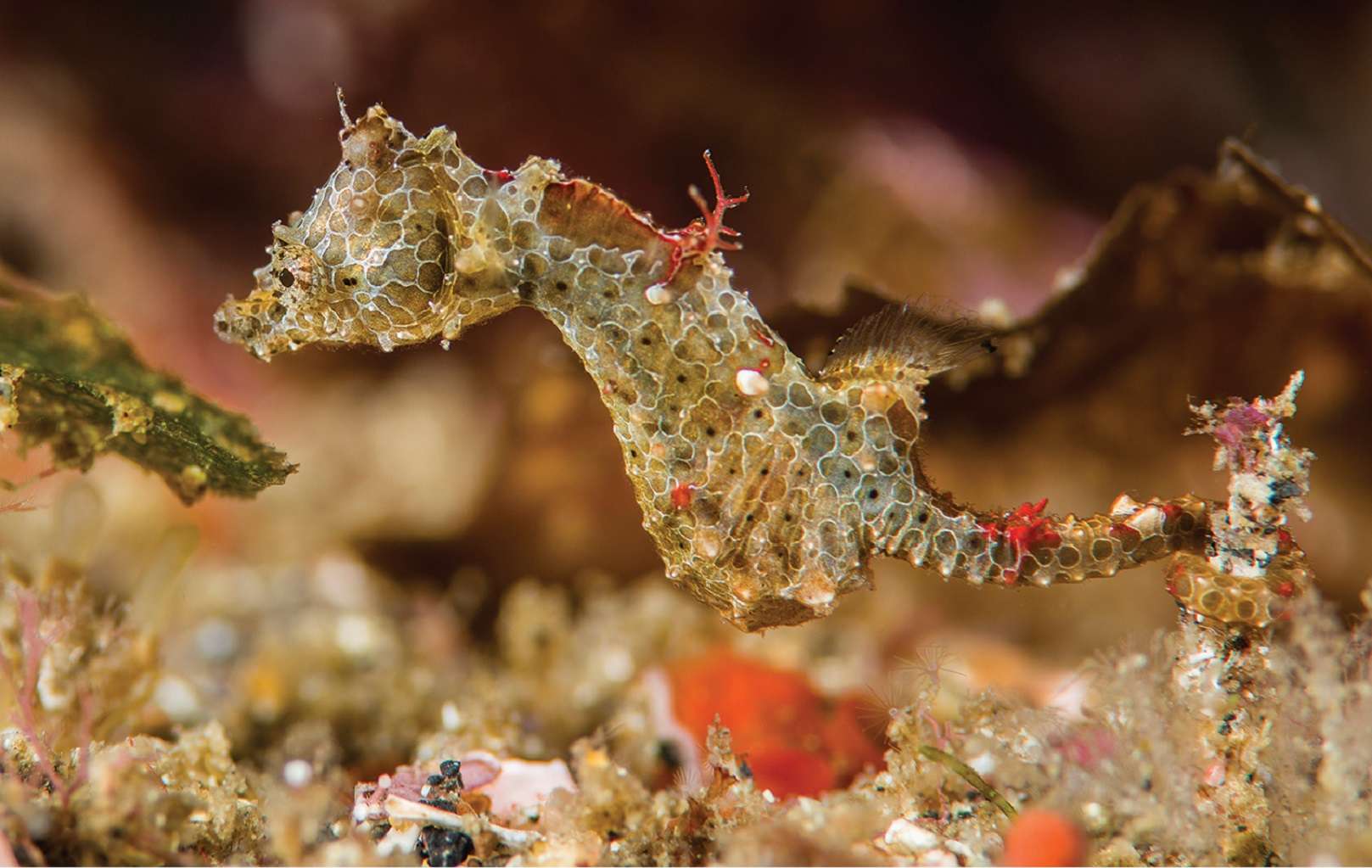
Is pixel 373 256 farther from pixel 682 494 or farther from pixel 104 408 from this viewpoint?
pixel 104 408

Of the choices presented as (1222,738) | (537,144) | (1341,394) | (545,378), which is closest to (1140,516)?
(1222,738)

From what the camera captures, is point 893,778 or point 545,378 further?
point 545,378

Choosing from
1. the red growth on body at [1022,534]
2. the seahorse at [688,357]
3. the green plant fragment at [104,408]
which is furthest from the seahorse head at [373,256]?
the red growth on body at [1022,534]

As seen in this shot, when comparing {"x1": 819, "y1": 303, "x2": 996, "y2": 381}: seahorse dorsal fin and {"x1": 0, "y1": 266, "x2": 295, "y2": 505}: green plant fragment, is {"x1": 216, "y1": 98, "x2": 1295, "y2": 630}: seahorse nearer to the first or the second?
{"x1": 819, "y1": 303, "x2": 996, "y2": 381}: seahorse dorsal fin

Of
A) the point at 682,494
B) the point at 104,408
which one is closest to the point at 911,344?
the point at 682,494

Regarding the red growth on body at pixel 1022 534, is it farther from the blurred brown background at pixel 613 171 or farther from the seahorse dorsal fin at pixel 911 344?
the blurred brown background at pixel 613 171

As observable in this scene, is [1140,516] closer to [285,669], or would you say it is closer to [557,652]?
[557,652]

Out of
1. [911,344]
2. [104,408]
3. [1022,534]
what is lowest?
[104,408]
